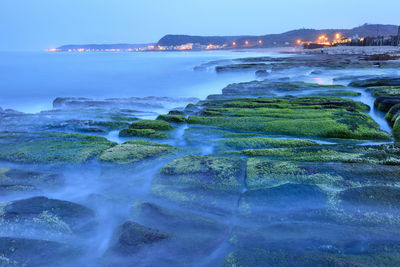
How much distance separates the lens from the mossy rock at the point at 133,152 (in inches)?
236

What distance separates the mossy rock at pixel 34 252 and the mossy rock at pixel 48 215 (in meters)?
0.29

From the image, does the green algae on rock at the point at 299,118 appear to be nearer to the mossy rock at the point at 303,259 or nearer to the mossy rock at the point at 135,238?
the mossy rock at the point at 303,259

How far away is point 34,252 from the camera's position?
3260 millimetres

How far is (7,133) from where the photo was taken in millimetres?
8195

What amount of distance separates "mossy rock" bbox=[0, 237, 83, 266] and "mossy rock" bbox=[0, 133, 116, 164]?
2833 millimetres

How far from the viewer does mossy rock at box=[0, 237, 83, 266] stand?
123 inches

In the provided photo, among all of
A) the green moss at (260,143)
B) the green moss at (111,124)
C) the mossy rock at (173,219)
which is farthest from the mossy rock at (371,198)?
the green moss at (111,124)

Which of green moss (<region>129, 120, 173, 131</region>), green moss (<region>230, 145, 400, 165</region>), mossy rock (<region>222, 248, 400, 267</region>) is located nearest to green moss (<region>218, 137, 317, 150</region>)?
green moss (<region>230, 145, 400, 165</region>)

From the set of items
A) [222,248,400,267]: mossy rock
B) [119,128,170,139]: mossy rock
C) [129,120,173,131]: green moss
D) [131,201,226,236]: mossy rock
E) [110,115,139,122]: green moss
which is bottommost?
[222,248,400,267]: mossy rock

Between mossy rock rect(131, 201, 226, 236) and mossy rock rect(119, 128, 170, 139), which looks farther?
mossy rock rect(119, 128, 170, 139)

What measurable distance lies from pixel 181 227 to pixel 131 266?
85 cm

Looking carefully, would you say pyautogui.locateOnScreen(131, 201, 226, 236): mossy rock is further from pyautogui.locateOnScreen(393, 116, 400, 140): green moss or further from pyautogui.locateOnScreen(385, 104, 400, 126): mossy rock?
pyautogui.locateOnScreen(385, 104, 400, 126): mossy rock

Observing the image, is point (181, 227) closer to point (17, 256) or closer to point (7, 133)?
point (17, 256)

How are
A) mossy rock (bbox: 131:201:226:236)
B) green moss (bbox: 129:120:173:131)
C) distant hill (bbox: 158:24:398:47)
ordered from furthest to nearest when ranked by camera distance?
distant hill (bbox: 158:24:398:47), green moss (bbox: 129:120:173:131), mossy rock (bbox: 131:201:226:236)
